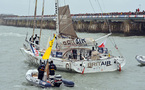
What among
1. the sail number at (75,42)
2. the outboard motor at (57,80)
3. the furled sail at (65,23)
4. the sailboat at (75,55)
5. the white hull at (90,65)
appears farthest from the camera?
the furled sail at (65,23)

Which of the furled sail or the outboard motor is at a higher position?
the furled sail

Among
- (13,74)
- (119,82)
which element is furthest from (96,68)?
(13,74)

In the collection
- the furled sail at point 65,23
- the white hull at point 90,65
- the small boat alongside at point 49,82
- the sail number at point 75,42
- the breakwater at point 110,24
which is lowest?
the small boat alongside at point 49,82

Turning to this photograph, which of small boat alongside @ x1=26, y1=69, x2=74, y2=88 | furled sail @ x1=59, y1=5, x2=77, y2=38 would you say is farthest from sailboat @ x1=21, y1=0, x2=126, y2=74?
small boat alongside @ x1=26, y1=69, x2=74, y2=88

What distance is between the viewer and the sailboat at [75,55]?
67.9ft

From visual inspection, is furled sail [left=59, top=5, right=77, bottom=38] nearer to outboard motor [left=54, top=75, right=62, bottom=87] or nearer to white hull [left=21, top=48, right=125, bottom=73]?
white hull [left=21, top=48, right=125, bottom=73]

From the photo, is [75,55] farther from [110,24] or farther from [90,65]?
[110,24]

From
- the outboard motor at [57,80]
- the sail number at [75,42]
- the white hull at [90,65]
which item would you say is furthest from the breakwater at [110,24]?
the outboard motor at [57,80]

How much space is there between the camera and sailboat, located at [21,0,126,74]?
20.7 m

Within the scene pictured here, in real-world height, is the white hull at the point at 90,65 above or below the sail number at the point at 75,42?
below

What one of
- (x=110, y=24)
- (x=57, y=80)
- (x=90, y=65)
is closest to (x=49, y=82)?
(x=57, y=80)

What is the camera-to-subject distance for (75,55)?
22094 millimetres

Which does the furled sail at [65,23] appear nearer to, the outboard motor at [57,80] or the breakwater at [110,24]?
the outboard motor at [57,80]

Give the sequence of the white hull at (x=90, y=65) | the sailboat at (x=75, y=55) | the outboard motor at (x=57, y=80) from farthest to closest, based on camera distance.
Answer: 1. the sailboat at (x=75, y=55)
2. the white hull at (x=90, y=65)
3. the outboard motor at (x=57, y=80)
